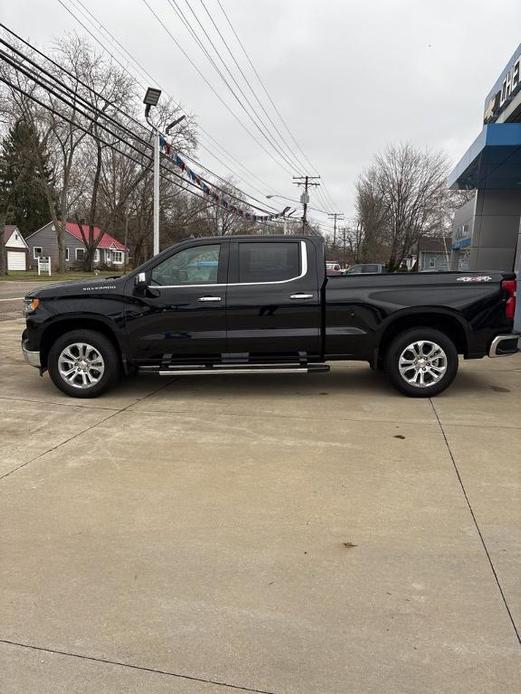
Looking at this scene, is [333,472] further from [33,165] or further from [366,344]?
[33,165]

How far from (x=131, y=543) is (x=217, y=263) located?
158 inches

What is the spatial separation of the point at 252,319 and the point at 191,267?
98 centimetres

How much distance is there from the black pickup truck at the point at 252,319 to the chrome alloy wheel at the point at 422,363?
0.04 feet

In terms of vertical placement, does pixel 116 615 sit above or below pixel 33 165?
below

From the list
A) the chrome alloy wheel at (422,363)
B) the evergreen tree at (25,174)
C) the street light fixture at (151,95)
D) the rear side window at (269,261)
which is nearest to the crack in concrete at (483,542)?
the chrome alloy wheel at (422,363)

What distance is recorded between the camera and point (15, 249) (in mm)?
66375

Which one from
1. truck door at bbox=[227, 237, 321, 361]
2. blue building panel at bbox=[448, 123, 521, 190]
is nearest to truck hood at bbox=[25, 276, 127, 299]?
truck door at bbox=[227, 237, 321, 361]

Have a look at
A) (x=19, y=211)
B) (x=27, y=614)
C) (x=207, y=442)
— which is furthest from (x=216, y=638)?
(x=19, y=211)

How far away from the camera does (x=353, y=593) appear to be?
2.89 m

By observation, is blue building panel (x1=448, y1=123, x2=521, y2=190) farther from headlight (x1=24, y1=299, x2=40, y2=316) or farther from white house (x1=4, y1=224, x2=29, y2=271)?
white house (x1=4, y1=224, x2=29, y2=271)

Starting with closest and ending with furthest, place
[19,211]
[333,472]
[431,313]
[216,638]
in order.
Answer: [216,638], [333,472], [431,313], [19,211]

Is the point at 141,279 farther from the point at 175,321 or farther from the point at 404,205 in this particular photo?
the point at 404,205

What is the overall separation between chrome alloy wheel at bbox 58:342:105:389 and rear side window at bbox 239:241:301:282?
1978mm

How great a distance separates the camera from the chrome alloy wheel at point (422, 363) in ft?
21.7
